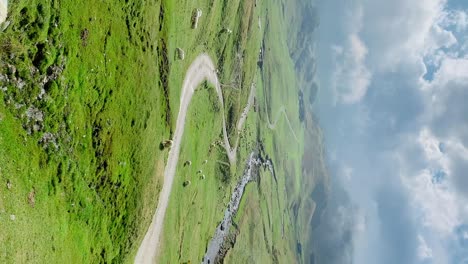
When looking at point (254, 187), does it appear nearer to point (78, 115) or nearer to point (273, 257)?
point (273, 257)

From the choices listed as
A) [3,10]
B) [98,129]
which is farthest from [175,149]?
[3,10]

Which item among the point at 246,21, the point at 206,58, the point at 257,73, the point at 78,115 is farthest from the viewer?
the point at 257,73

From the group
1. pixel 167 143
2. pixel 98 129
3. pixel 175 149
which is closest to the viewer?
pixel 98 129

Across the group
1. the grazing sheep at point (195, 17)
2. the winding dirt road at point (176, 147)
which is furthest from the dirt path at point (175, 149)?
the grazing sheep at point (195, 17)

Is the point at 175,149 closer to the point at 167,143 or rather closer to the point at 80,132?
the point at 167,143

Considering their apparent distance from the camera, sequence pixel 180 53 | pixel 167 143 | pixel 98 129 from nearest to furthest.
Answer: pixel 98 129
pixel 167 143
pixel 180 53

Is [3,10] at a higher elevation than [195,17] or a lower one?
lower

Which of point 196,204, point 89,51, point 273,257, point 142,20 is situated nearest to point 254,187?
point 273,257

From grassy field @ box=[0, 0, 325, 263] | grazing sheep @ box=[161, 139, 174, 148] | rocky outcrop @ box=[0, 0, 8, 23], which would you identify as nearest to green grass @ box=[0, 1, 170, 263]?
grassy field @ box=[0, 0, 325, 263]
